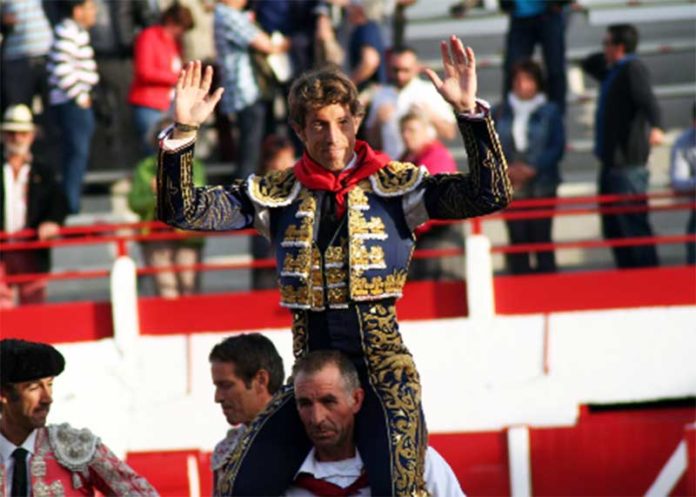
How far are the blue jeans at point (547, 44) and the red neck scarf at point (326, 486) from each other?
6.63 m

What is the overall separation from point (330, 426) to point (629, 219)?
6372 millimetres

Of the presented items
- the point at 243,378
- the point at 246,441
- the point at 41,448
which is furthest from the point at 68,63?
the point at 246,441

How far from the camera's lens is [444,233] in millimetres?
12094

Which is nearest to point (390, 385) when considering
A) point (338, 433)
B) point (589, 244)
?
point (338, 433)

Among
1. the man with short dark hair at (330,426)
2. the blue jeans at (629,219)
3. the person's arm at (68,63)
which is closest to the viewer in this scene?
the man with short dark hair at (330,426)

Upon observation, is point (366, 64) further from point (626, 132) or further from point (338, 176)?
point (338, 176)

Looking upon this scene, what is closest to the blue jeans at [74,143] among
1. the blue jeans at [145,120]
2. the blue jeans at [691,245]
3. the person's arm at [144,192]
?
the blue jeans at [145,120]

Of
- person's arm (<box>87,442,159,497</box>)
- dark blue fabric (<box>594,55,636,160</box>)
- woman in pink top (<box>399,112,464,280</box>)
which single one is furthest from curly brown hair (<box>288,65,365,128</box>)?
dark blue fabric (<box>594,55,636,160</box>)

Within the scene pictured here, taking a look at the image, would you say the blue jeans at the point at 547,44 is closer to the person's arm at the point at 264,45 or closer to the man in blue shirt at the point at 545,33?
the man in blue shirt at the point at 545,33

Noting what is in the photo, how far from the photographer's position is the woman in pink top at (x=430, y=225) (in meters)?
11.4

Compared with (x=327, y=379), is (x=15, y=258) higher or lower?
higher

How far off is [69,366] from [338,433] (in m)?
5.95

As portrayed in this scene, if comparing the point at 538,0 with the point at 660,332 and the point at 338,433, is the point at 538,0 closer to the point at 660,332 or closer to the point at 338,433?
the point at 660,332

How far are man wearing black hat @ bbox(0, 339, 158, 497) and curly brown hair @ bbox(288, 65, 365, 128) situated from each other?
1381 mm
